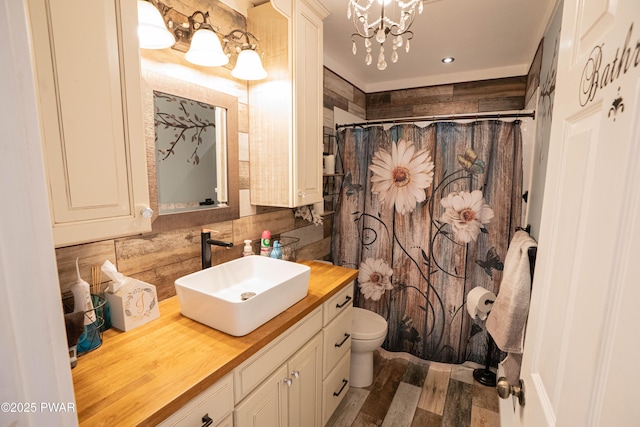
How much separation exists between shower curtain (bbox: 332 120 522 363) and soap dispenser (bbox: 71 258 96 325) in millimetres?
1883

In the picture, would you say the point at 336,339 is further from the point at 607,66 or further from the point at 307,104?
the point at 607,66

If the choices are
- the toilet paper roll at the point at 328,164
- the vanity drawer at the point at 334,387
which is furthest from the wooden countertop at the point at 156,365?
the toilet paper roll at the point at 328,164

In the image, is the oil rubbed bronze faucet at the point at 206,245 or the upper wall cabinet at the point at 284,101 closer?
the oil rubbed bronze faucet at the point at 206,245

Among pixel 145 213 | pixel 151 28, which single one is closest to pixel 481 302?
pixel 145 213

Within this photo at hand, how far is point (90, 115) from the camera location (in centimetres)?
80

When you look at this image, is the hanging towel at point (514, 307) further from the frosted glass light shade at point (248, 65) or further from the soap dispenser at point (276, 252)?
the frosted glass light shade at point (248, 65)

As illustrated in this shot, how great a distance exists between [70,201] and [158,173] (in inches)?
21.3

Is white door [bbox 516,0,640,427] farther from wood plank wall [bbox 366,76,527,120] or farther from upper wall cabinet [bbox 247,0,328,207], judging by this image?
wood plank wall [bbox 366,76,527,120]

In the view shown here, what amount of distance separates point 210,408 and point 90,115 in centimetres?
93

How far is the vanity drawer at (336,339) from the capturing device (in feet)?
5.27

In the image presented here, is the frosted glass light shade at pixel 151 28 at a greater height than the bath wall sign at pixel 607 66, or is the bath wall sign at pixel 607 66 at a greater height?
the frosted glass light shade at pixel 151 28

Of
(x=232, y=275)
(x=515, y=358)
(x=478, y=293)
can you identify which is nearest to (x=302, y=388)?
(x=232, y=275)

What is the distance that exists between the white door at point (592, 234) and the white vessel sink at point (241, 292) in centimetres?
87

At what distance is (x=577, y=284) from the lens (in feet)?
1.78
